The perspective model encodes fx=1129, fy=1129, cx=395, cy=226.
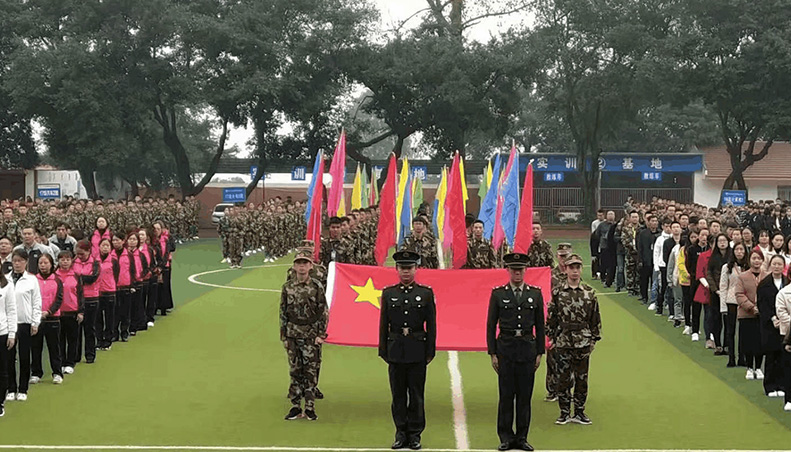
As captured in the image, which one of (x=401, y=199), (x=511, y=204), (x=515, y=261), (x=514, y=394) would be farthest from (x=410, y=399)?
(x=401, y=199)

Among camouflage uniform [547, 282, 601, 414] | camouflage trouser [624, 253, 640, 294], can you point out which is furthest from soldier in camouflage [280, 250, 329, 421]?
camouflage trouser [624, 253, 640, 294]

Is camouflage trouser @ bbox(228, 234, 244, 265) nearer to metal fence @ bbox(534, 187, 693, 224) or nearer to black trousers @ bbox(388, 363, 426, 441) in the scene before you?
black trousers @ bbox(388, 363, 426, 441)

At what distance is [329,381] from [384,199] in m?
5.02

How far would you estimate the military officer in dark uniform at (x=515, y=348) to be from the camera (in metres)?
10.4

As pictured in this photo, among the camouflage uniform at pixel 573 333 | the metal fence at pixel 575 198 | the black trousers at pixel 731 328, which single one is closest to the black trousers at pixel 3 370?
the camouflage uniform at pixel 573 333

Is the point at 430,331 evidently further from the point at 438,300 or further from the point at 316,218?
the point at 316,218

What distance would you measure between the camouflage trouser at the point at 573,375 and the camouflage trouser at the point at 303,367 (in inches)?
99.8

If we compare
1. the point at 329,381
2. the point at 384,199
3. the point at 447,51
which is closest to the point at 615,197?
the point at 447,51

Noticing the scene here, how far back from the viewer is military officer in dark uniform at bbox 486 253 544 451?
34.0ft

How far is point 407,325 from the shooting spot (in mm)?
10391

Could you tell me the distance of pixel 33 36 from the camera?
51.8 metres

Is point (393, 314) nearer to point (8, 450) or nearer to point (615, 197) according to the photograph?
point (8, 450)

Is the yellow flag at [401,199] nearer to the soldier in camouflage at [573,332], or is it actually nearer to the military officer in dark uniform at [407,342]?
the soldier in camouflage at [573,332]

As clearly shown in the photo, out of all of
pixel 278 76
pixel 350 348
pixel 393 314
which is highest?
pixel 278 76
